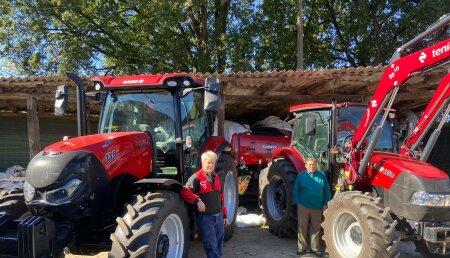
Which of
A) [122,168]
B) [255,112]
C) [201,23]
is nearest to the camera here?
[122,168]

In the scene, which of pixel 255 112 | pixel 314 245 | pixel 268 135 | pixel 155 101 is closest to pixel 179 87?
pixel 155 101

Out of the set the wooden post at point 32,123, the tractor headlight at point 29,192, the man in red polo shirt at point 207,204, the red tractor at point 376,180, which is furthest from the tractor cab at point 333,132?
the wooden post at point 32,123

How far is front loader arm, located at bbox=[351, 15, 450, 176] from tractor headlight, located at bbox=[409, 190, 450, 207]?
83 centimetres

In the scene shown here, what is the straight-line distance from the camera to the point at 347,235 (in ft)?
17.5

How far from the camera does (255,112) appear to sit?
1327cm

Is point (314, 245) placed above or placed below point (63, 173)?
below

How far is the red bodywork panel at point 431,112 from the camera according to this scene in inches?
208

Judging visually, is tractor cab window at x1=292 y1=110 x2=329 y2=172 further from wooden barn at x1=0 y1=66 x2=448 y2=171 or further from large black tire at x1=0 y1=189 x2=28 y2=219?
large black tire at x1=0 y1=189 x2=28 y2=219

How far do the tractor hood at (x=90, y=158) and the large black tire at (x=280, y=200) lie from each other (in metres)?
2.72

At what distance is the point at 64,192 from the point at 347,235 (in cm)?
337

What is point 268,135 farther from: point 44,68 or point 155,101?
point 44,68

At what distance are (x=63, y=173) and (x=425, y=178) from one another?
12.8 ft

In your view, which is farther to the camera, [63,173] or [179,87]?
[179,87]

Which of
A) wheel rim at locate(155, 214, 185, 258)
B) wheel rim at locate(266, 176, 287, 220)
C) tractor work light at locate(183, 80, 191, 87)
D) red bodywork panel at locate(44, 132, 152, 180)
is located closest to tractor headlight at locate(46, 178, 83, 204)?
red bodywork panel at locate(44, 132, 152, 180)
